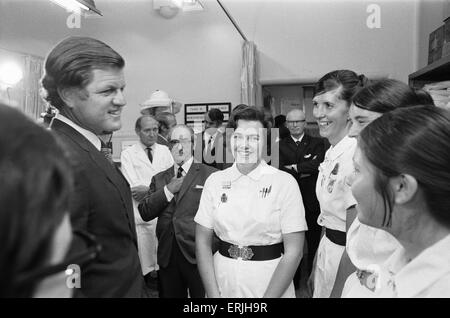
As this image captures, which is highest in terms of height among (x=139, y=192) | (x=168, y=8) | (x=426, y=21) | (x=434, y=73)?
(x=168, y=8)

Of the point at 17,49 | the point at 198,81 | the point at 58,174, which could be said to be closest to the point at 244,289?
the point at 58,174

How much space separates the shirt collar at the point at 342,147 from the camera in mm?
1825

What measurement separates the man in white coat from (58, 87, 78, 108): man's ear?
221 cm

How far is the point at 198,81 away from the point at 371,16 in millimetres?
2725

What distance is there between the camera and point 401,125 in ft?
3.12

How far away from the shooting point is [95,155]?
1170 millimetres

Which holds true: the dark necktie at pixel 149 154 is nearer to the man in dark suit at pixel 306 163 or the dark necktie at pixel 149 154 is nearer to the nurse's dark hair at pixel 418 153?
the man in dark suit at pixel 306 163

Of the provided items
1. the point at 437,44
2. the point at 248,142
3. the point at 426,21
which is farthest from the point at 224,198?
the point at 426,21

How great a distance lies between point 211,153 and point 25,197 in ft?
8.19

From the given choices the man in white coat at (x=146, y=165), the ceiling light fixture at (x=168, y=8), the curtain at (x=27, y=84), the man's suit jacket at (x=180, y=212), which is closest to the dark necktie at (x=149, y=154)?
the man in white coat at (x=146, y=165)

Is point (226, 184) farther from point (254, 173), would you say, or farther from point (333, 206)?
point (333, 206)

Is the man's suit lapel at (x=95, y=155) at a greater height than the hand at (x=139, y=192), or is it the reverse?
the man's suit lapel at (x=95, y=155)

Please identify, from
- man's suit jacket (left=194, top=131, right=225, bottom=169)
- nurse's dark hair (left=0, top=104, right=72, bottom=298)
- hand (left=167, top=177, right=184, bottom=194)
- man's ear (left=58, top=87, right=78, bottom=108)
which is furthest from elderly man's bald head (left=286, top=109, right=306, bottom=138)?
nurse's dark hair (left=0, top=104, right=72, bottom=298)
